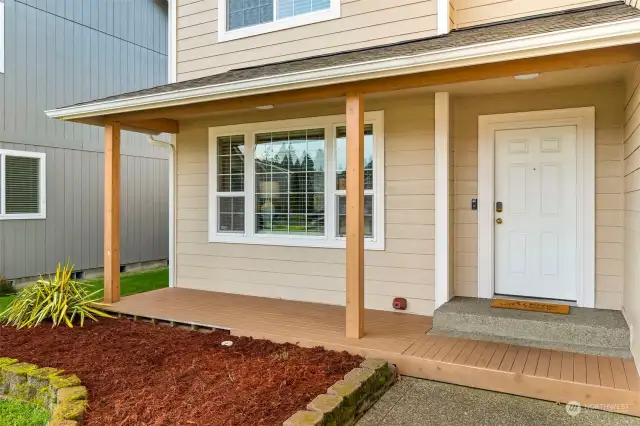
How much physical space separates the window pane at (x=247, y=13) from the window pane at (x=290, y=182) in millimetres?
1525

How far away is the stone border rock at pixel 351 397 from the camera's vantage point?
269 centimetres

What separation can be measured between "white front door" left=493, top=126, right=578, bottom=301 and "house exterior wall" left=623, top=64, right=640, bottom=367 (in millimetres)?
531

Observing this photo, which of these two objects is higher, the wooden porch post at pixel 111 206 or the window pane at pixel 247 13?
the window pane at pixel 247 13

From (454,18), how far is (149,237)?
779cm

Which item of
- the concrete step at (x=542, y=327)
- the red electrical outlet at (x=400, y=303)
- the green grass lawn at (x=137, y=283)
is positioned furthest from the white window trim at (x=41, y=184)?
the concrete step at (x=542, y=327)

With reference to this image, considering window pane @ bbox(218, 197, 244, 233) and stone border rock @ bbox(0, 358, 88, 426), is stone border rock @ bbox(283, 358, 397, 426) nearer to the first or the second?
stone border rock @ bbox(0, 358, 88, 426)

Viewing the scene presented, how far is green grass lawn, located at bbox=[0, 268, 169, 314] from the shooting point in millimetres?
6809

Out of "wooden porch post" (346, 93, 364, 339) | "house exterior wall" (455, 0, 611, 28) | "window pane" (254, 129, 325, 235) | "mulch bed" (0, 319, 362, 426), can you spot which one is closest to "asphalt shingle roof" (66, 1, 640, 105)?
"house exterior wall" (455, 0, 611, 28)

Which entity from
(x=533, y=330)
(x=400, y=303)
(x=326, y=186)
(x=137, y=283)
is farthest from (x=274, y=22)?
(x=137, y=283)

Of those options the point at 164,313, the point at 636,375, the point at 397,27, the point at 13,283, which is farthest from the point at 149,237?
the point at 636,375

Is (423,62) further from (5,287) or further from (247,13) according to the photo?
(5,287)

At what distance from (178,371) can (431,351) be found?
2021 millimetres

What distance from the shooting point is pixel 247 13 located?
6.14m

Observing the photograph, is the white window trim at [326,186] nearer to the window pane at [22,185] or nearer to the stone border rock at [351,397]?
the stone border rock at [351,397]
